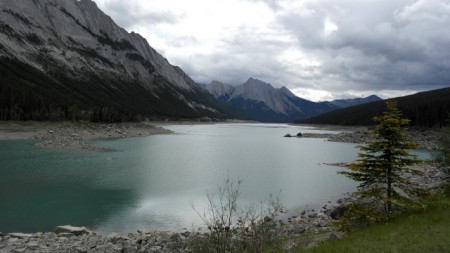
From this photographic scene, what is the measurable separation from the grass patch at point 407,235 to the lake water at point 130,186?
31.2 ft

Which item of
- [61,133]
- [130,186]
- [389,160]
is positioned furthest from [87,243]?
[61,133]

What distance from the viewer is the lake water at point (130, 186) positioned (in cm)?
2475

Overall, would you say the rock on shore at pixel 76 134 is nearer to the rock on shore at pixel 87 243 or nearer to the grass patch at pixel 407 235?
the rock on shore at pixel 87 243

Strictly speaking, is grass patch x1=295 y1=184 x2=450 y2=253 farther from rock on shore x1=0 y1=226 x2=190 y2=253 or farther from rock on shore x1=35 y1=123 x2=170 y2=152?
rock on shore x1=35 y1=123 x2=170 y2=152

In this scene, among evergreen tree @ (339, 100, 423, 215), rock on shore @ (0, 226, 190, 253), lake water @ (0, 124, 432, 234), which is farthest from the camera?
lake water @ (0, 124, 432, 234)

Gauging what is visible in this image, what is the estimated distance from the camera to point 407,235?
14.7 m

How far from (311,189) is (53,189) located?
85.3 ft

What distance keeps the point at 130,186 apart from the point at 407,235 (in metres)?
27.5

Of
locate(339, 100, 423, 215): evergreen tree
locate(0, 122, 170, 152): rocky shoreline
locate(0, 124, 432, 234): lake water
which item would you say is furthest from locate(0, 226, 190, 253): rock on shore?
locate(0, 122, 170, 152): rocky shoreline

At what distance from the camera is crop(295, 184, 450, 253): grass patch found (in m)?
12.8

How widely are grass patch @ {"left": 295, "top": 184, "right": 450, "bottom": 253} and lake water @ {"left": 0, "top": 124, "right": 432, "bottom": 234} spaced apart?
31.2 feet

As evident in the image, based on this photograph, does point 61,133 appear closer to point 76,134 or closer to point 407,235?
point 76,134

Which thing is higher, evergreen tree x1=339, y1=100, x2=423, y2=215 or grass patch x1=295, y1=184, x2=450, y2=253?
evergreen tree x1=339, y1=100, x2=423, y2=215

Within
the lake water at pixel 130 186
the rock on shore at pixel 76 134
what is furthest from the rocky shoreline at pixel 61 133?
the lake water at pixel 130 186
